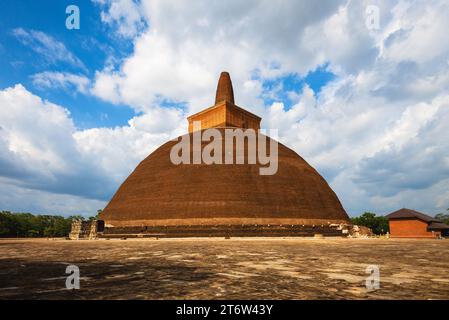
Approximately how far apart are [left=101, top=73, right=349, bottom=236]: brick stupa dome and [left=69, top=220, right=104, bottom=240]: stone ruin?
3.35 feet

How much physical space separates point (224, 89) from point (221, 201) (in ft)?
67.1

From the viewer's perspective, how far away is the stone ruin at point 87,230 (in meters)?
28.8

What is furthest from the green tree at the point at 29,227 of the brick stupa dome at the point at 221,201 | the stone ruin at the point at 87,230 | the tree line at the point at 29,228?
the brick stupa dome at the point at 221,201

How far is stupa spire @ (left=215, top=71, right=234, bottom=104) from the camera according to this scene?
40.9 meters

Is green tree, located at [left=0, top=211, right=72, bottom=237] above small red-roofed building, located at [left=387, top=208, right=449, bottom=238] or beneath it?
beneath

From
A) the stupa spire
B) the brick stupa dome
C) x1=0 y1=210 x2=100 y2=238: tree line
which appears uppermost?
the stupa spire

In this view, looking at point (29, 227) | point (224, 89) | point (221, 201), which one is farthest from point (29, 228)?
point (221, 201)

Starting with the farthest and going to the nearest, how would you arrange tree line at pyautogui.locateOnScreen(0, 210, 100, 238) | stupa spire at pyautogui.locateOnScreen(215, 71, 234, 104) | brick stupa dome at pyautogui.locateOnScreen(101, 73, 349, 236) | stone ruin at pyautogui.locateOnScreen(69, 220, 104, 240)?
tree line at pyautogui.locateOnScreen(0, 210, 100, 238) → stupa spire at pyautogui.locateOnScreen(215, 71, 234, 104) → stone ruin at pyautogui.locateOnScreen(69, 220, 104, 240) → brick stupa dome at pyautogui.locateOnScreen(101, 73, 349, 236)

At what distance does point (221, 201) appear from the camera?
1030 inches

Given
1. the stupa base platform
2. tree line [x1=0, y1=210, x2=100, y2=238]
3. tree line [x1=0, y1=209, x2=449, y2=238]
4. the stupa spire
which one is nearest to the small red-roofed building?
tree line [x1=0, y1=209, x2=449, y2=238]

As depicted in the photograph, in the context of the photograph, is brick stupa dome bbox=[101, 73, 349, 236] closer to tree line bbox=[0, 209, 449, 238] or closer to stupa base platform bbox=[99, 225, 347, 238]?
stupa base platform bbox=[99, 225, 347, 238]

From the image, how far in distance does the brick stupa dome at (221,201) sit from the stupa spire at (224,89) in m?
12.9

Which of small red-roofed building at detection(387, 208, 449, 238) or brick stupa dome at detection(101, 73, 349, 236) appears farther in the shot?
small red-roofed building at detection(387, 208, 449, 238)
